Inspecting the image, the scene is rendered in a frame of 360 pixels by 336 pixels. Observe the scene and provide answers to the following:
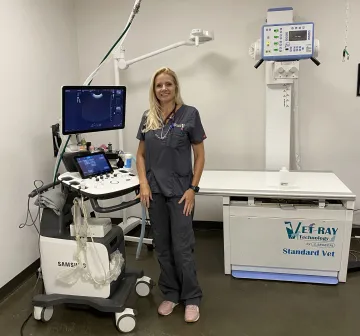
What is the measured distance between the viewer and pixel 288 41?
259 centimetres

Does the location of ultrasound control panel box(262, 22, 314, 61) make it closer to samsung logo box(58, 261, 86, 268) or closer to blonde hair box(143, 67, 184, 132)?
blonde hair box(143, 67, 184, 132)

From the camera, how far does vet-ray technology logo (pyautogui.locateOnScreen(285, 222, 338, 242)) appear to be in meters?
2.47

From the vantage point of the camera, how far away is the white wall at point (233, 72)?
3133 millimetres

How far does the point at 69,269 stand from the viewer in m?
2.19

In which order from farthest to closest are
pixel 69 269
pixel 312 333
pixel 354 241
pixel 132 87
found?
1. pixel 132 87
2. pixel 354 241
3. pixel 69 269
4. pixel 312 333

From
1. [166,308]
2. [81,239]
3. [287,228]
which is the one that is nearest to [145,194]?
[81,239]

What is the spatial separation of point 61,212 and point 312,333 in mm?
1583

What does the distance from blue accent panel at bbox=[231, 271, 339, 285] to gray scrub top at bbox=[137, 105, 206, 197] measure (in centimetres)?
95

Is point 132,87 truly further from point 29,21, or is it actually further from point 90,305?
point 90,305

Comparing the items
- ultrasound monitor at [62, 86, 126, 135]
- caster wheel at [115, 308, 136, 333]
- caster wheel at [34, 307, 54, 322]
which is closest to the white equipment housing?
ultrasound monitor at [62, 86, 126, 135]

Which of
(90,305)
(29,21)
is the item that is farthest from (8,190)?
(29,21)

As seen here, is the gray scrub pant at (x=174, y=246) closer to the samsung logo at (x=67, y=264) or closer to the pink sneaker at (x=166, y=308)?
the pink sneaker at (x=166, y=308)

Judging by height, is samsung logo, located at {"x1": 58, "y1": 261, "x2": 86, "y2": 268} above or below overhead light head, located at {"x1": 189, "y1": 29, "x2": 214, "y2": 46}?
below

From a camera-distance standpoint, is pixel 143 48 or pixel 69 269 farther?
pixel 143 48
